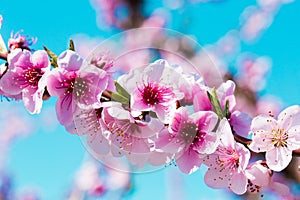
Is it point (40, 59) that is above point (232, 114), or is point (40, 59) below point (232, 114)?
above

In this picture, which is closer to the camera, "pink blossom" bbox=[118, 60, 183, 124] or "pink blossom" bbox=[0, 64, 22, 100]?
"pink blossom" bbox=[118, 60, 183, 124]

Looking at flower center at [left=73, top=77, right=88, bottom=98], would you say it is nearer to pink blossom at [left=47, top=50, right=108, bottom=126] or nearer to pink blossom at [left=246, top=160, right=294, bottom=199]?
pink blossom at [left=47, top=50, right=108, bottom=126]

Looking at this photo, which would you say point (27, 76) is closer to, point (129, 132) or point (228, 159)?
point (129, 132)

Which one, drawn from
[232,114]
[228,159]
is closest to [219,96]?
[232,114]

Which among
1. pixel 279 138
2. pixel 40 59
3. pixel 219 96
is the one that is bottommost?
pixel 279 138

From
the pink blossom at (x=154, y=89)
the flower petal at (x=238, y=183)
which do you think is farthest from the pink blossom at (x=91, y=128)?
the flower petal at (x=238, y=183)

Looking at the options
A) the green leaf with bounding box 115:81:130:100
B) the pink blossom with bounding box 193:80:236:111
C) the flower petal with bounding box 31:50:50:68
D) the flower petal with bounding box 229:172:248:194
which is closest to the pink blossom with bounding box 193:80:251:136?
the pink blossom with bounding box 193:80:236:111

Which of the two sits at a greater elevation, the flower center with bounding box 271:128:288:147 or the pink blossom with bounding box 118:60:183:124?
the pink blossom with bounding box 118:60:183:124

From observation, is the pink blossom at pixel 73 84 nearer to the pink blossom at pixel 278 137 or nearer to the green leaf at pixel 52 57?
the green leaf at pixel 52 57
